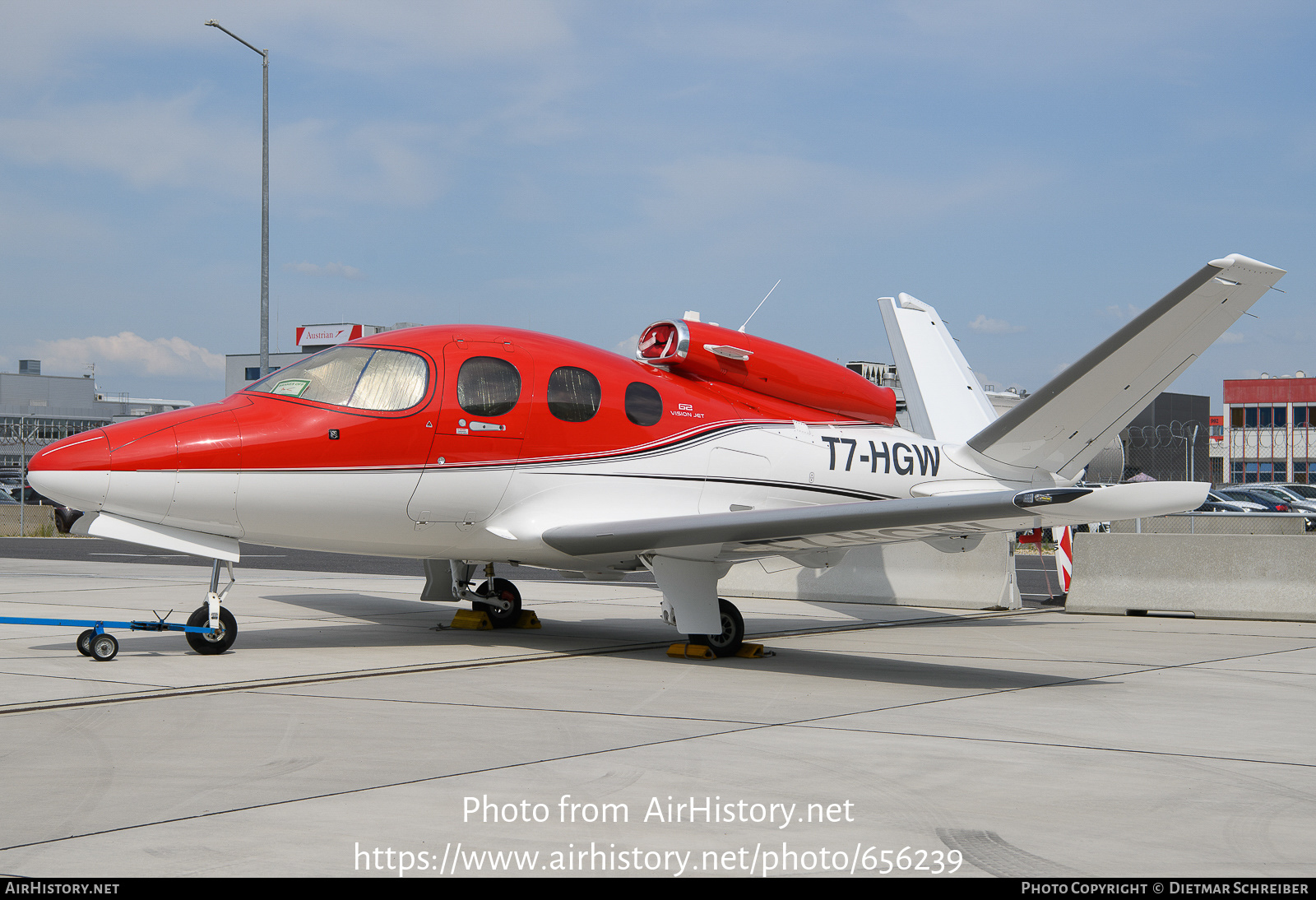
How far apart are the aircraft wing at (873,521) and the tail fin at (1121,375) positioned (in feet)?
6.77

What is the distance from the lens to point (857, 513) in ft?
30.4

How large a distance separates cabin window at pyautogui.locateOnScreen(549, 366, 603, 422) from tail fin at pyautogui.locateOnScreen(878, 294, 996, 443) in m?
5.33

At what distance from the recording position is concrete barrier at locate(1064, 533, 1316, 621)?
15.2 metres

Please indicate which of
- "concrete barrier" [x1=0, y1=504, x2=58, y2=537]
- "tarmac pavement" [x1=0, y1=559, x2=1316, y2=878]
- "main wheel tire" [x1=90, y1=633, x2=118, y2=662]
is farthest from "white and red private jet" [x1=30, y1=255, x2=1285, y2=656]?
"concrete barrier" [x1=0, y1=504, x2=58, y2=537]

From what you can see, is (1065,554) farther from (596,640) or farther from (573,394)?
(573,394)

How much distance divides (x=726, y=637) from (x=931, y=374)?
5603mm

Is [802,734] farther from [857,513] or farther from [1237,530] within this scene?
[1237,530]

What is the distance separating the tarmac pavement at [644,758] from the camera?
15.0 feet

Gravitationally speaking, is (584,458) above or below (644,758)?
above

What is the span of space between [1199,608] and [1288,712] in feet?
26.3

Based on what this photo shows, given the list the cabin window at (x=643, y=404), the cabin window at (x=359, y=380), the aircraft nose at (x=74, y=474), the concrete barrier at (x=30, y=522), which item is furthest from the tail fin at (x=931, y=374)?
the concrete barrier at (x=30, y=522)

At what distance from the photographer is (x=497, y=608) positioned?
523 inches

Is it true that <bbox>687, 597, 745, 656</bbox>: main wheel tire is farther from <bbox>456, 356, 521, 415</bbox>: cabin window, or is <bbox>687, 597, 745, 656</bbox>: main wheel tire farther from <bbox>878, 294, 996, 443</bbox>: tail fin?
<bbox>878, 294, 996, 443</bbox>: tail fin

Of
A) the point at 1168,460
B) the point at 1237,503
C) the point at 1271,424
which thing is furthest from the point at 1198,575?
the point at 1271,424
